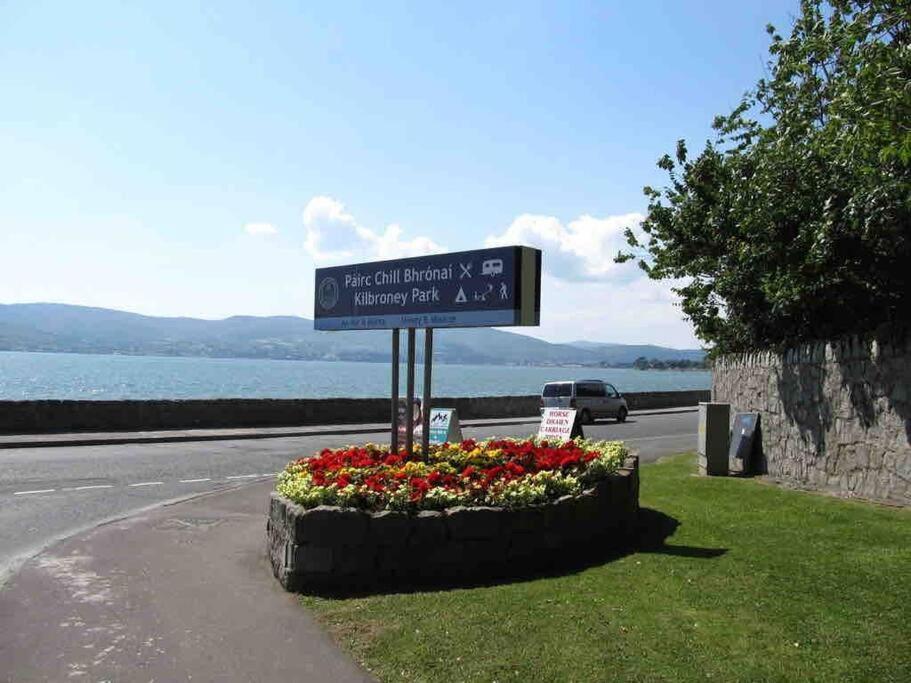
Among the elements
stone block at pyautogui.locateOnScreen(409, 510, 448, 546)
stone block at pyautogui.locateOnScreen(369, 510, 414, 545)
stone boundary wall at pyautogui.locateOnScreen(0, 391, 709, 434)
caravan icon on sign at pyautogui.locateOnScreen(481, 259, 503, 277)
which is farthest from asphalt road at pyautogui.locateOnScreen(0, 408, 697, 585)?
caravan icon on sign at pyautogui.locateOnScreen(481, 259, 503, 277)

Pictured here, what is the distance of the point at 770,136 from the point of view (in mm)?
12719

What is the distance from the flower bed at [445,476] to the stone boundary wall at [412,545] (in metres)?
0.19

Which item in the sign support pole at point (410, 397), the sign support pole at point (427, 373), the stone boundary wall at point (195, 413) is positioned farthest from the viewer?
the stone boundary wall at point (195, 413)

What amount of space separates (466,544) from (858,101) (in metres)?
6.14

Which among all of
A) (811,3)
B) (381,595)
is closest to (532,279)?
(381,595)

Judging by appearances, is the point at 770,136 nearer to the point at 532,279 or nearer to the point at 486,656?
the point at 532,279

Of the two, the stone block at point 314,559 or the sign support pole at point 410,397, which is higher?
the sign support pole at point 410,397

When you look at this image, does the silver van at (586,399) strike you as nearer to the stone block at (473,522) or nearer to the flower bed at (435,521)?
the flower bed at (435,521)

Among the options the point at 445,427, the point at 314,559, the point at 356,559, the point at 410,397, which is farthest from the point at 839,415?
the point at 314,559

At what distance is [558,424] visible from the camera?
1441cm

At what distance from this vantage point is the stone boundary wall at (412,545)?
6980 millimetres

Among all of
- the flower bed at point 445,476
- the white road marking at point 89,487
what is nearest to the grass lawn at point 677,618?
the flower bed at point 445,476

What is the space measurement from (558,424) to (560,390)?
2001cm

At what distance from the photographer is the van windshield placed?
3406 centimetres
